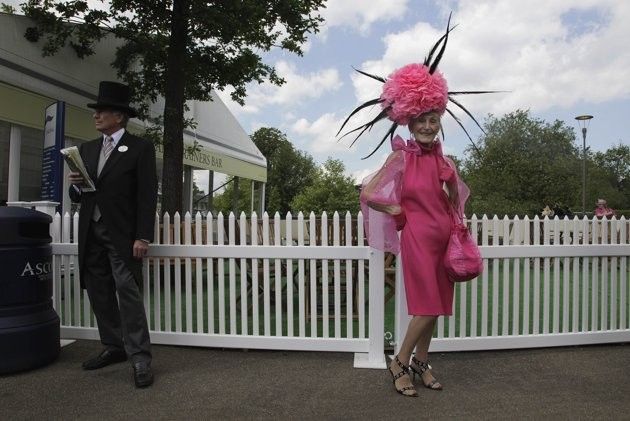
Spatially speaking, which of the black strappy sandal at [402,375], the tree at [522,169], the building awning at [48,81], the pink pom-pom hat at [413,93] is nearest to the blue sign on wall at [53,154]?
the building awning at [48,81]

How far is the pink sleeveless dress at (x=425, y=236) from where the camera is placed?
2998mm

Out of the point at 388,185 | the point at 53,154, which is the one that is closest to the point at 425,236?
the point at 388,185

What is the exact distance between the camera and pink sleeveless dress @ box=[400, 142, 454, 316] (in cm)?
300

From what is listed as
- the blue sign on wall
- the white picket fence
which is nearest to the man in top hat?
the white picket fence

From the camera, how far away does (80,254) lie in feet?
11.7

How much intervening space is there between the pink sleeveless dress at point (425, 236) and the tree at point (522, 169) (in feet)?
69.9

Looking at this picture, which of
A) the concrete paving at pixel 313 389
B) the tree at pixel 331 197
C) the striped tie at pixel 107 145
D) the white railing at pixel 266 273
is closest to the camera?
the concrete paving at pixel 313 389

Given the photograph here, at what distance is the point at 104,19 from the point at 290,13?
117 inches

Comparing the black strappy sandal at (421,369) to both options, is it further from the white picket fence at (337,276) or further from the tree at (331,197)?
the tree at (331,197)

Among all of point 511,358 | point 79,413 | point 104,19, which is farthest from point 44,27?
point 511,358

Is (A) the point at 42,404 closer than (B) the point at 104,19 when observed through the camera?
Yes

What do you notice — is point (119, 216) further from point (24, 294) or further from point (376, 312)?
point (376, 312)

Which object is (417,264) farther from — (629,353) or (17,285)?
(17,285)

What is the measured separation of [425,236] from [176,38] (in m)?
6.38
